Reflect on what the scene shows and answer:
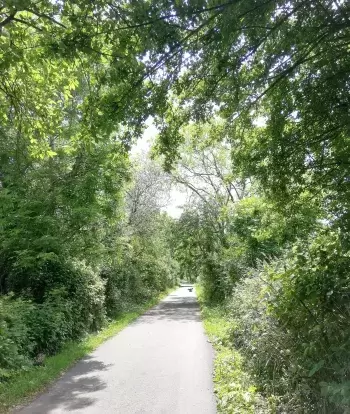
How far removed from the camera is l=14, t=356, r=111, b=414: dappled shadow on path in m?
6.51

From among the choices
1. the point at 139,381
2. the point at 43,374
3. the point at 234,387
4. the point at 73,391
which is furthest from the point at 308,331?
the point at 43,374

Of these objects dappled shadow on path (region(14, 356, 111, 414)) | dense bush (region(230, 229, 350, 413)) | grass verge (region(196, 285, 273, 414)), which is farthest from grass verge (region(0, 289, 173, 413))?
dense bush (region(230, 229, 350, 413))

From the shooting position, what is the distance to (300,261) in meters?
5.82

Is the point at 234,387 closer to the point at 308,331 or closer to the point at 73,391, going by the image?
the point at 308,331

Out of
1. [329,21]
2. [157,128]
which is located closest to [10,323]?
[157,128]

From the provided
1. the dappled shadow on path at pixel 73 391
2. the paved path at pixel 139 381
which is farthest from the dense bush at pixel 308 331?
the dappled shadow on path at pixel 73 391

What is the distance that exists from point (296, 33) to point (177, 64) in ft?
5.67

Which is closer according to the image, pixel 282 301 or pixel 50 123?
pixel 282 301

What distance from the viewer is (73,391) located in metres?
7.43

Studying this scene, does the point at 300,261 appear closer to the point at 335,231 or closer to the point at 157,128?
the point at 335,231

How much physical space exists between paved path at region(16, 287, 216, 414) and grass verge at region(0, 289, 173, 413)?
9.6 inches

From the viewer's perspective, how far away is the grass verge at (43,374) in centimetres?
683

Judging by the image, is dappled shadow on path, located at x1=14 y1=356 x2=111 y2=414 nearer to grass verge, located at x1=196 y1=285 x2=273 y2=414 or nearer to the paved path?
the paved path

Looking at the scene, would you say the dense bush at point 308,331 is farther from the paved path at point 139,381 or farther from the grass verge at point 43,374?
the grass verge at point 43,374
